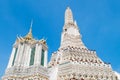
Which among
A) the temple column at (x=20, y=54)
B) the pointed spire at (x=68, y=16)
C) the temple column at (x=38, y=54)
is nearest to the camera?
the temple column at (x=20, y=54)

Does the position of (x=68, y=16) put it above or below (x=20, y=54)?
above

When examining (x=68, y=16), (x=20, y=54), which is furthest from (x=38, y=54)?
(x=68, y=16)

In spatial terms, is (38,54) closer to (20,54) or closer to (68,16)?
(20,54)

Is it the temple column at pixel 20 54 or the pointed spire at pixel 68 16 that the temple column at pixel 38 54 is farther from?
the pointed spire at pixel 68 16

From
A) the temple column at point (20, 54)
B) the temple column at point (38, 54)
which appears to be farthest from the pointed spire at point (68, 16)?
the temple column at point (20, 54)

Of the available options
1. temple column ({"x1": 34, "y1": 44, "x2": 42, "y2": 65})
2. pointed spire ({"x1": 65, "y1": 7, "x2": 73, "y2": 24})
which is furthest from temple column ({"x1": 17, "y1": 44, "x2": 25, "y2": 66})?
pointed spire ({"x1": 65, "y1": 7, "x2": 73, "y2": 24})

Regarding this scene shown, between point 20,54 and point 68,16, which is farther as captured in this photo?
point 68,16

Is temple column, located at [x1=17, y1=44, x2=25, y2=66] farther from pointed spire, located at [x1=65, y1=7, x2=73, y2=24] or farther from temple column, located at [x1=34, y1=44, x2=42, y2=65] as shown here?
pointed spire, located at [x1=65, y1=7, x2=73, y2=24]

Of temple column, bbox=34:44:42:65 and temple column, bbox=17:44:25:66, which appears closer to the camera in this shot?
temple column, bbox=17:44:25:66

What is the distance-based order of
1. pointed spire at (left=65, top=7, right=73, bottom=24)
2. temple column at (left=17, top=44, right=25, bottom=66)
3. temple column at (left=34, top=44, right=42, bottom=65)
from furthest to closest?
pointed spire at (left=65, top=7, right=73, bottom=24), temple column at (left=34, top=44, right=42, bottom=65), temple column at (left=17, top=44, right=25, bottom=66)

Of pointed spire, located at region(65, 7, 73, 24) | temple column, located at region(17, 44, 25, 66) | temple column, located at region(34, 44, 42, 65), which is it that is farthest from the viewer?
pointed spire, located at region(65, 7, 73, 24)

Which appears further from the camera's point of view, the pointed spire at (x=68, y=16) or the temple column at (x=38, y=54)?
the pointed spire at (x=68, y=16)

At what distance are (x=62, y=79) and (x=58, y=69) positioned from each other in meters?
3.47

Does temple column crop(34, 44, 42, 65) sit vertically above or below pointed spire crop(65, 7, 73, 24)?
below
